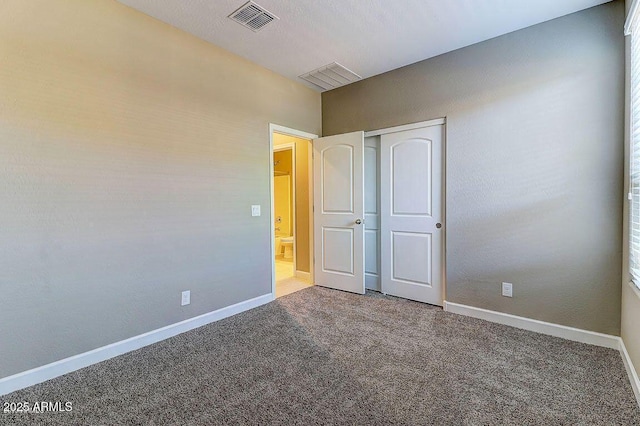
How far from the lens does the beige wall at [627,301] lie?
5.86 ft

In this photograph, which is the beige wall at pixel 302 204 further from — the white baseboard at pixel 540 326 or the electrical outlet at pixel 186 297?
the white baseboard at pixel 540 326

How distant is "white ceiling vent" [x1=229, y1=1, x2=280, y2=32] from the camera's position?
7.47 ft

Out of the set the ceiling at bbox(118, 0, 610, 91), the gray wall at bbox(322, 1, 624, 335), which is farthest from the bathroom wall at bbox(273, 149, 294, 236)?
the gray wall at bbox(322, 1, 624, 335)

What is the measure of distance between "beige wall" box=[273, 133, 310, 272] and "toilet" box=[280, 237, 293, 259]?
4.50ft

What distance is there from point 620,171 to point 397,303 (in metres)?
2.24

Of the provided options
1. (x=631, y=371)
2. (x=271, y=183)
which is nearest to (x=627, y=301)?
(x=631, y=371)

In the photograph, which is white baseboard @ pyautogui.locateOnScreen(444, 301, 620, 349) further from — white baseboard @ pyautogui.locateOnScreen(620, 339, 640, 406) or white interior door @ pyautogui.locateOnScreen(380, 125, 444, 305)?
white interior door @ pyautogui.locateOnScreen(380, 125, 444, 305)

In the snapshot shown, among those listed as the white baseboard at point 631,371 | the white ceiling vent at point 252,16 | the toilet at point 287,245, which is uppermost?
the white ceiling vent at point 252,16

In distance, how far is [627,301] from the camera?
6.71 feet

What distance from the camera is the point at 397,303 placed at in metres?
3.30

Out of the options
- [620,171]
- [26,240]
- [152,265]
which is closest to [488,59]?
[620,171]

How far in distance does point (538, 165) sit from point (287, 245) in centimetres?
442

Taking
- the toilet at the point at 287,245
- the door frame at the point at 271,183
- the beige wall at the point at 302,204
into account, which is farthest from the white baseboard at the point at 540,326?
the toilet at the point at 287,245

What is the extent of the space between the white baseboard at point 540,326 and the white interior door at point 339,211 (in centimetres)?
117
